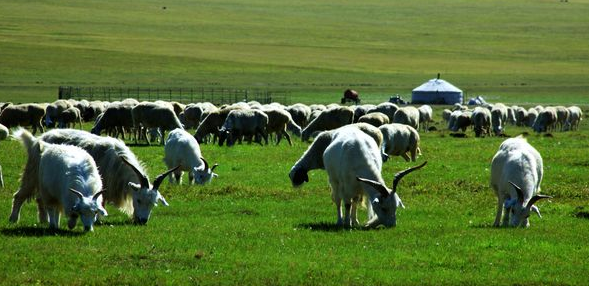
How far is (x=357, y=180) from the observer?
638 inches

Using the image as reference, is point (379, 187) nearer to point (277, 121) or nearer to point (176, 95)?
point (277, 121)

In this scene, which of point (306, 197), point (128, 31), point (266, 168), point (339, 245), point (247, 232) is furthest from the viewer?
point (128, 31)

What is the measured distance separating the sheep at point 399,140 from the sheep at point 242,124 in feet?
29.0

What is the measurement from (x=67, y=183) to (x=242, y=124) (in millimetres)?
23402

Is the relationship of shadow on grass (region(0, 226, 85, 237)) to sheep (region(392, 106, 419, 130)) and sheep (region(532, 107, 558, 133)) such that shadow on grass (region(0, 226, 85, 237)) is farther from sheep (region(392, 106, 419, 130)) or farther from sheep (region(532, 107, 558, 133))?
sheep (region(532, 107, 558, 133))

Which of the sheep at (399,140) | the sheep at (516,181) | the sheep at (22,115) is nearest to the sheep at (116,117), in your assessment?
the sheep at (22,115)

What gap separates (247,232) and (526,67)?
12460 centimetres

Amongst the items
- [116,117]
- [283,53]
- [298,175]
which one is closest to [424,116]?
[116,117]

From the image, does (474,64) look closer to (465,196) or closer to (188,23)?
(188,23)

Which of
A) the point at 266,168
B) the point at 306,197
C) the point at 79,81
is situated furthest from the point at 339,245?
the point at 79,81

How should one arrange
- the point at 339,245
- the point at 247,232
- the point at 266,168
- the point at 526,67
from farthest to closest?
the point at 526,67, the point at 266,168, the point at 247,232, the point at 339,245

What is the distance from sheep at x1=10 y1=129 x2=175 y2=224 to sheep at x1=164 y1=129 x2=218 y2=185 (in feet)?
17.5

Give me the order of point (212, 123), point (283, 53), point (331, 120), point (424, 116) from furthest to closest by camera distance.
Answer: point (283, 53) → point (424, 116) → point (331, 120) → point (212, 123)

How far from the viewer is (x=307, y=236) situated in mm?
14984
